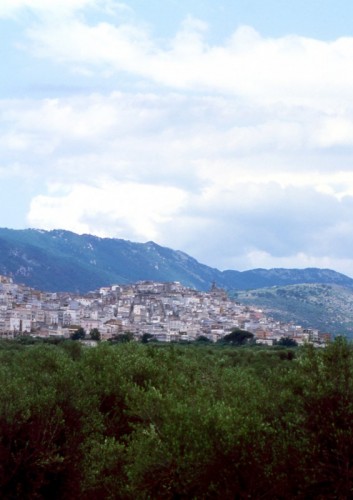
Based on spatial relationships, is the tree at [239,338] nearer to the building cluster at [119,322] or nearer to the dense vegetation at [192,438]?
the building cluster at [119,322]

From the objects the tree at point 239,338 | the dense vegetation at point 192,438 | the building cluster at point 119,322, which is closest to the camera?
the dense vegetation at point 192,438

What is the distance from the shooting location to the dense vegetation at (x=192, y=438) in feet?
56.9

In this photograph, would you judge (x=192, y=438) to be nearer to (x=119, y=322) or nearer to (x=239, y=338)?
(x=239, y=338)

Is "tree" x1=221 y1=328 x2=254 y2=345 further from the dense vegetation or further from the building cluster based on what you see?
the dense vegetation

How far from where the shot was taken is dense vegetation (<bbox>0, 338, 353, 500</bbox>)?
682 inches

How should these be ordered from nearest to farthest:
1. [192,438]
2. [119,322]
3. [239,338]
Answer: [192,438] → [239,338] → [119,322]

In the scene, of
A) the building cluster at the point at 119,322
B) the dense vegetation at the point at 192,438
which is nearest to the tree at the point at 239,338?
the building cluster at the point at 119,322

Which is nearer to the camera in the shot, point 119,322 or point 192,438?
point 192,438

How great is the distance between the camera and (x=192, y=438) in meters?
18.6

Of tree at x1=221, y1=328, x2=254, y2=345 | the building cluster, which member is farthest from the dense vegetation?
the building cluster

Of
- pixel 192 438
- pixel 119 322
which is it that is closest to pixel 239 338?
pixel 119 322

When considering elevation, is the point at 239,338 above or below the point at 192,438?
above

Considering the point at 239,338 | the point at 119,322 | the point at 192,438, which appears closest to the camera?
the point at 192,438

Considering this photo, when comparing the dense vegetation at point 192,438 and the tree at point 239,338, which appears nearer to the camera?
the dense vegetation at point 192,438
